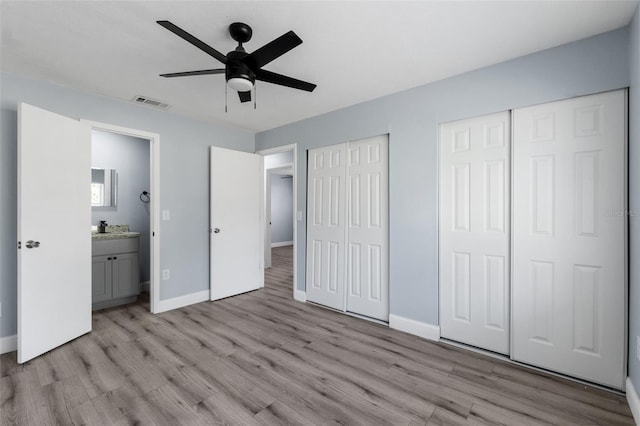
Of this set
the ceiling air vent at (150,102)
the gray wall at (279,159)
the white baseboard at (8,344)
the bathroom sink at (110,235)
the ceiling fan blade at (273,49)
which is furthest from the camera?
the gray wall at (279,159)

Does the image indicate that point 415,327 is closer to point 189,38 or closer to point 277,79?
point 277,79

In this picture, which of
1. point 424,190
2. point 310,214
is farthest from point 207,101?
point 424,190

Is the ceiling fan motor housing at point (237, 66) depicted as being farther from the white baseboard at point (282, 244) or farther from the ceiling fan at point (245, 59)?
the white baseboard at point (282, 244)

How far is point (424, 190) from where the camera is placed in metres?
2.73

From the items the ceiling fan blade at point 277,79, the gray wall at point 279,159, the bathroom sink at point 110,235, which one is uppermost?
the gray wall at point 279,159

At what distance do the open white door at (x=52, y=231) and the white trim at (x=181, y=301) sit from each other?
717 millimetres

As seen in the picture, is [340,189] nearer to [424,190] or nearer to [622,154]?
[424,190]

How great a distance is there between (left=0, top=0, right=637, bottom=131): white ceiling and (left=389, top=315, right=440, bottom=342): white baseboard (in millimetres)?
2320

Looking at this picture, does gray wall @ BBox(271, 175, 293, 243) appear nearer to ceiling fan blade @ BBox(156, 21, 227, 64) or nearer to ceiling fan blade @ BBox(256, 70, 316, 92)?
ceiling fan blade @ BBox(256, 70, 316, 92)

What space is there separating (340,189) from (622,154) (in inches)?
93.0

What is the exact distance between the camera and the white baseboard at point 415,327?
267 cm

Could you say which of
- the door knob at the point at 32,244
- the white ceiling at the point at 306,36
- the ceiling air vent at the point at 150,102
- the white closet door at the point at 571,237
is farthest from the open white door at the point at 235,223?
the white closet door at the point at 571,237

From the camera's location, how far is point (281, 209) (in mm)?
9516

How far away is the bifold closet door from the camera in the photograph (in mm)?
3125
